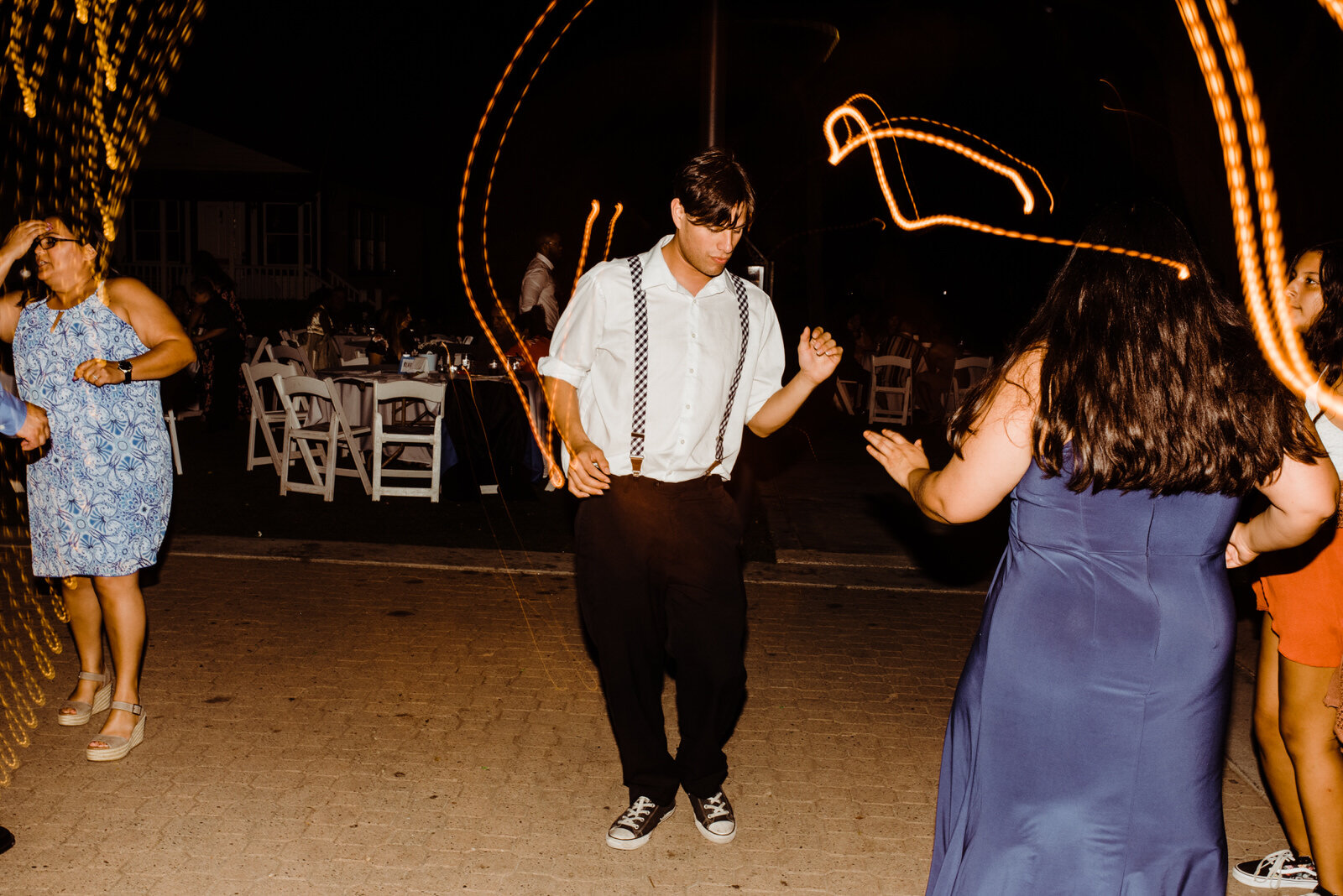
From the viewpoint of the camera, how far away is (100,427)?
3811 mm

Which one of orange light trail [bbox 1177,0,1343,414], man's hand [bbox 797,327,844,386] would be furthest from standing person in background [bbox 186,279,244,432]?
orange light trail [bbox 1177,0,1343,414]

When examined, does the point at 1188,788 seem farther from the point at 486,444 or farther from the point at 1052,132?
the point at 1052,132

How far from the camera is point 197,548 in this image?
665cm

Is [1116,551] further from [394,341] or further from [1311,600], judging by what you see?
[394,341]

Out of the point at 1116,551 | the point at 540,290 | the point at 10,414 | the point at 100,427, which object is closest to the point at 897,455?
the point at 1116,551

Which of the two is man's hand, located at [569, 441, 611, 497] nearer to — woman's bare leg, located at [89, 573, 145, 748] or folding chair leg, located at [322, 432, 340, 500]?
woman's bare leg, located at [89, 573, 145, 748]

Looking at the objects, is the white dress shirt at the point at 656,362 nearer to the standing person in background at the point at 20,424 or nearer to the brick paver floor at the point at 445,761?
the brick paver floor at the point at 445,761

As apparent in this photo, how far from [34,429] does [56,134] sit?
24.5m

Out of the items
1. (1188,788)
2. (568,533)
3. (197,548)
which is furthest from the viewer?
(568,533)

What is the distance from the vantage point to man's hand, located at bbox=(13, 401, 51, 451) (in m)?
3.36

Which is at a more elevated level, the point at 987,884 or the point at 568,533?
the point at 987,884

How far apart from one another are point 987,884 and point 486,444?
6857 mm

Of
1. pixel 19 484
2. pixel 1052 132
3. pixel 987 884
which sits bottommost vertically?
pixel 19 484

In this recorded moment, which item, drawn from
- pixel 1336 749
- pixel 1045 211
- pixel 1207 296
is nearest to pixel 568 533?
pixel 1336 749
